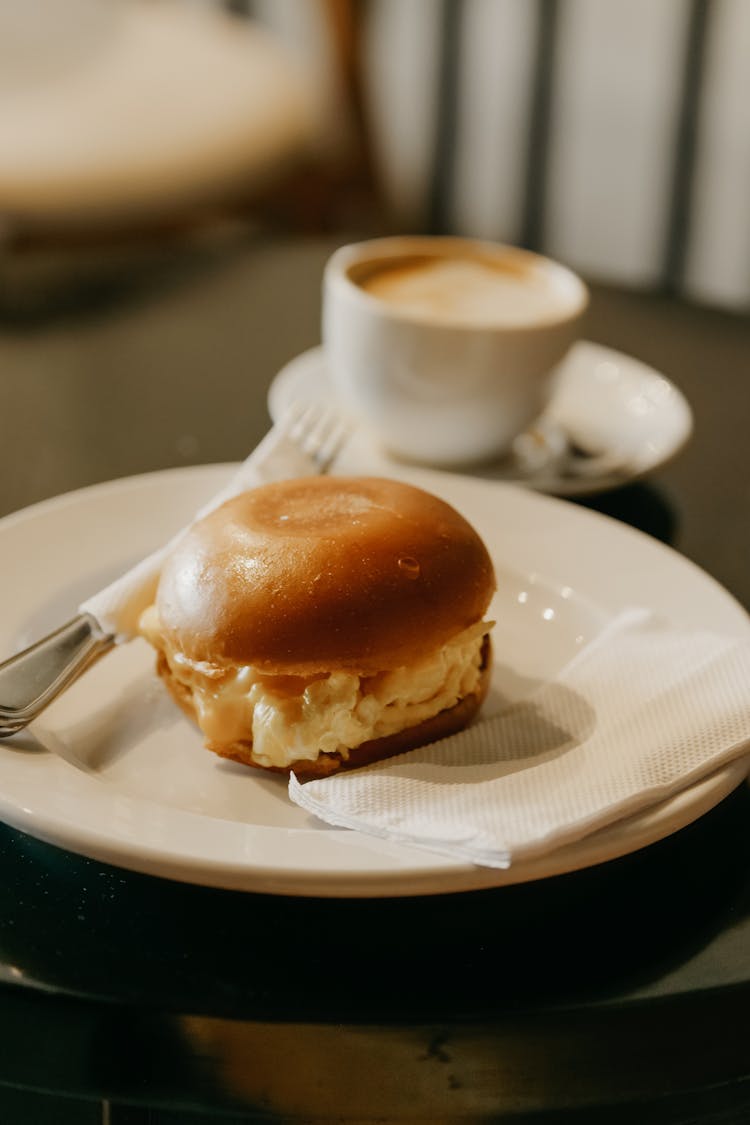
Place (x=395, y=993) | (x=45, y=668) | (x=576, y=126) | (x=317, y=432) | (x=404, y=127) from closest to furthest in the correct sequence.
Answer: (x=395, y=993), (x=45, y=668), (x=317, y=432), (x=576, y=126), (x=404, y=127)

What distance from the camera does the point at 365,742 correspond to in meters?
0.55

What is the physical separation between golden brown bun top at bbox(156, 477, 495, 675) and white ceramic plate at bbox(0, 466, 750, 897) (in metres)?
0.06

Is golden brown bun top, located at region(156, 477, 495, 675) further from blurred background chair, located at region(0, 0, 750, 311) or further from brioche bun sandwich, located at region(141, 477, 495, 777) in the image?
blurred background chair, located at region(0, 0, 750, 311)

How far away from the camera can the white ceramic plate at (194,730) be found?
452 mm

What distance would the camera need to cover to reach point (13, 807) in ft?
1.54

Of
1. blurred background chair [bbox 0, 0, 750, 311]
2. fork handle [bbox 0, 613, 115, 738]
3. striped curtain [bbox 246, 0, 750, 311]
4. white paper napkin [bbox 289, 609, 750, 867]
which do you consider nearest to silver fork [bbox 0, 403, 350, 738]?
fork handle [bbox 0, 613, 115, 738]

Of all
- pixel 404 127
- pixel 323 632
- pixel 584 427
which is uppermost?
pixel 323 632

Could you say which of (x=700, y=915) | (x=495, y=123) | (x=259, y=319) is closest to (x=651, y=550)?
(x=700, y=915)

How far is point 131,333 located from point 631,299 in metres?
0.46

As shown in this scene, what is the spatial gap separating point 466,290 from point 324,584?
481mm

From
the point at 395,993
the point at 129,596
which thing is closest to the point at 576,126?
the point at 129,596

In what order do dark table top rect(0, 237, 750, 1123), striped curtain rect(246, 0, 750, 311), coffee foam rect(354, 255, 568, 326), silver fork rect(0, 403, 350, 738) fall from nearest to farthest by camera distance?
dark table top rect(0, 237, 750, 1123) < silver fork rect(0, 403, 350, 738) < coffee foam rect(354, 255, 568, 326) < striped curtain rect(246, 0, 750, 311)

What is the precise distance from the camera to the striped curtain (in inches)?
87.4

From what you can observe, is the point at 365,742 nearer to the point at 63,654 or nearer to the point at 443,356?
the point at 63,654
